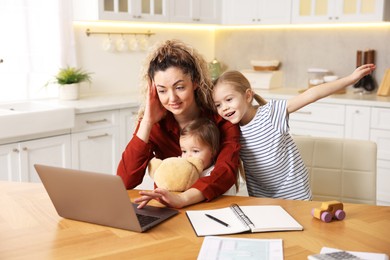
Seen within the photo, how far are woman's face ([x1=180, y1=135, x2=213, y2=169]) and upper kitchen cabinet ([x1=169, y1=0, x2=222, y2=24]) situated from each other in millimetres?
2666

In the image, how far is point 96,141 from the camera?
3709 mm

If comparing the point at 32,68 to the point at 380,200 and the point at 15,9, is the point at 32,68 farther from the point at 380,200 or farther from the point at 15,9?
the point at 380,200

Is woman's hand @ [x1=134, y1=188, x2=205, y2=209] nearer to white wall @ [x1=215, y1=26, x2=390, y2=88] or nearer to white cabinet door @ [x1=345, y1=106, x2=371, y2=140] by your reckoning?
white cabinet door @ [x1=345, y1=106, x2=371, y2=140]

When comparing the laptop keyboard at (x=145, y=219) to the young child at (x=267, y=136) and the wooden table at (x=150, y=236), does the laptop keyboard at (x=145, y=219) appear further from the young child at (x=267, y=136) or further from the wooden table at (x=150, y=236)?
the young child at (x=267, y=136)

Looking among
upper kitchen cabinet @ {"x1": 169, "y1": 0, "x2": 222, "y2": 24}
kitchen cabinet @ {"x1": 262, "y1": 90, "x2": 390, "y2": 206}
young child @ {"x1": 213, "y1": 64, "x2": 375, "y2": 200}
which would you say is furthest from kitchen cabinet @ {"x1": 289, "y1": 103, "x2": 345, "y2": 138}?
young child @ {"x1": 213, "y1": 64, "x2": 375, "y2": 200}

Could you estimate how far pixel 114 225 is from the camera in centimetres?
145

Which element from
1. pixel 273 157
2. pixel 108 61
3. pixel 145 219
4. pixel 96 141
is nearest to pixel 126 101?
pixel 96 141

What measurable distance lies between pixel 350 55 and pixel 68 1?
233cm

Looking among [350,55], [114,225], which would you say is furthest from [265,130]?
[350,55]

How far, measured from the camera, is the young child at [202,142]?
1862mm

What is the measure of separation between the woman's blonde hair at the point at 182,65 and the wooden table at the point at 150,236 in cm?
50

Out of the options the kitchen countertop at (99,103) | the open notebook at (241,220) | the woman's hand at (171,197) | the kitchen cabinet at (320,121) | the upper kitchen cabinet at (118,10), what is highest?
the upper kitchen cabinet at (118,10)

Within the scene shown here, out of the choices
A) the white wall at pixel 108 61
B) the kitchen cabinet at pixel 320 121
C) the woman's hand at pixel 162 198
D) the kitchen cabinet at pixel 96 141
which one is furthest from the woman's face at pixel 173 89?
the white wall at pixel 108 61

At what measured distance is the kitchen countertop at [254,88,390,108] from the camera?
3.68 m
